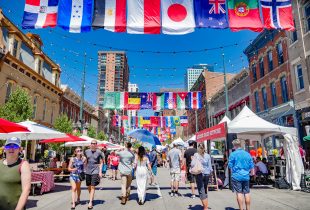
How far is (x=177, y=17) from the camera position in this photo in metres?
10.1

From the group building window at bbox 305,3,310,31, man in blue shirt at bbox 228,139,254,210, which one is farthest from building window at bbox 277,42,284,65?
man in blue shirt at bbox 228,139,254,210

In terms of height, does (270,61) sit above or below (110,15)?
above

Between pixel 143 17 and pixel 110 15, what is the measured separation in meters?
1.29

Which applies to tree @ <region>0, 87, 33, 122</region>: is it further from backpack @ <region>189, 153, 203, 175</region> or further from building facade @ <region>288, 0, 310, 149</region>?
building facade @ <region>288, 0, 310, 149</region>

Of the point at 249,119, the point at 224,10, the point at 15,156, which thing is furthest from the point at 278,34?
the point at 15,156

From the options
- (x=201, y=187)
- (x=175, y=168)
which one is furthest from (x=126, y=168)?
(x=201, y=187)

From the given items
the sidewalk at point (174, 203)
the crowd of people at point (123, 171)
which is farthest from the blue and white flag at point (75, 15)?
the sidewalk at point (174, 203)

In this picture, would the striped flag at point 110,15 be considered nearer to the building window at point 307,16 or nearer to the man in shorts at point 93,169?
the man in shorts at point 93,169

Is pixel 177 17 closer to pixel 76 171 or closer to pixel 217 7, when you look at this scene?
pixel 217 7

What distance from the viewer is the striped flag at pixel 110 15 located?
9820 mm

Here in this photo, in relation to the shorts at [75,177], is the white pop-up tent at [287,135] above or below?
above

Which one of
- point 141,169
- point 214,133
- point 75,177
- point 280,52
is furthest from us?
point 280,52

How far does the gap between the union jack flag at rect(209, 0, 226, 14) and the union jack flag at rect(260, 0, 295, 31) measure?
1.76 m

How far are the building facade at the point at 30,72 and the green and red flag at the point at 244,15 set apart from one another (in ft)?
45.7
